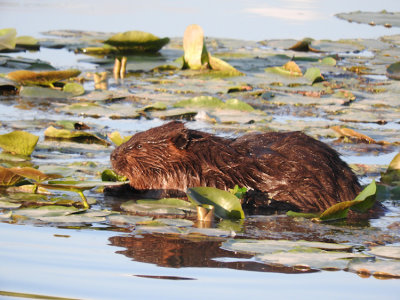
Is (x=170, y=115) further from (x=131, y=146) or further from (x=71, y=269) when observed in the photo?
(x=71, y=269)

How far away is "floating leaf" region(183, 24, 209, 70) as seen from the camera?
10.3m

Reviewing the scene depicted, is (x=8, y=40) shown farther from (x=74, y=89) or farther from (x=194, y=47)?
(x=194, y=47)

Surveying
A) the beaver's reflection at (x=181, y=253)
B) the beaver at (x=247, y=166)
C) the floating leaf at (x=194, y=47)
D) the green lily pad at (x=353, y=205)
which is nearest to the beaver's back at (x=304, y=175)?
the beaver at (x=247, y=166)

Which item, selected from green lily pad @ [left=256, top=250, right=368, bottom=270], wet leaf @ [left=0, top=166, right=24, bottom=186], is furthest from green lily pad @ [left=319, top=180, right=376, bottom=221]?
wet leaf @ [left=0, top=166, right=24, bottom=186]

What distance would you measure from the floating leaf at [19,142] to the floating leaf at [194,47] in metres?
4.42

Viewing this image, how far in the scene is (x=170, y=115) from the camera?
8227 millimetres

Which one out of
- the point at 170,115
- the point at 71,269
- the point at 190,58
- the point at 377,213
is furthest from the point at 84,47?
the point at 71,269

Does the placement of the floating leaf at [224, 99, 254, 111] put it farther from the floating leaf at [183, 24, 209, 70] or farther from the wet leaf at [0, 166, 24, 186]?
the wet leaf at [0, 166, 24, 186]

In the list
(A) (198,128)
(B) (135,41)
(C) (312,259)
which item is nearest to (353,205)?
(C) (312,259)

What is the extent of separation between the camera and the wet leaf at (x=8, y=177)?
5.41 metres

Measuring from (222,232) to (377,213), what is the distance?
1.52 metres

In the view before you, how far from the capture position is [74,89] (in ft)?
30.6

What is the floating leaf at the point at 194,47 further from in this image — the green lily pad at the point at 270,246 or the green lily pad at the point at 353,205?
the green lily pad at the point at 270,246

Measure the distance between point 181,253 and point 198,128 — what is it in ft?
12.2
